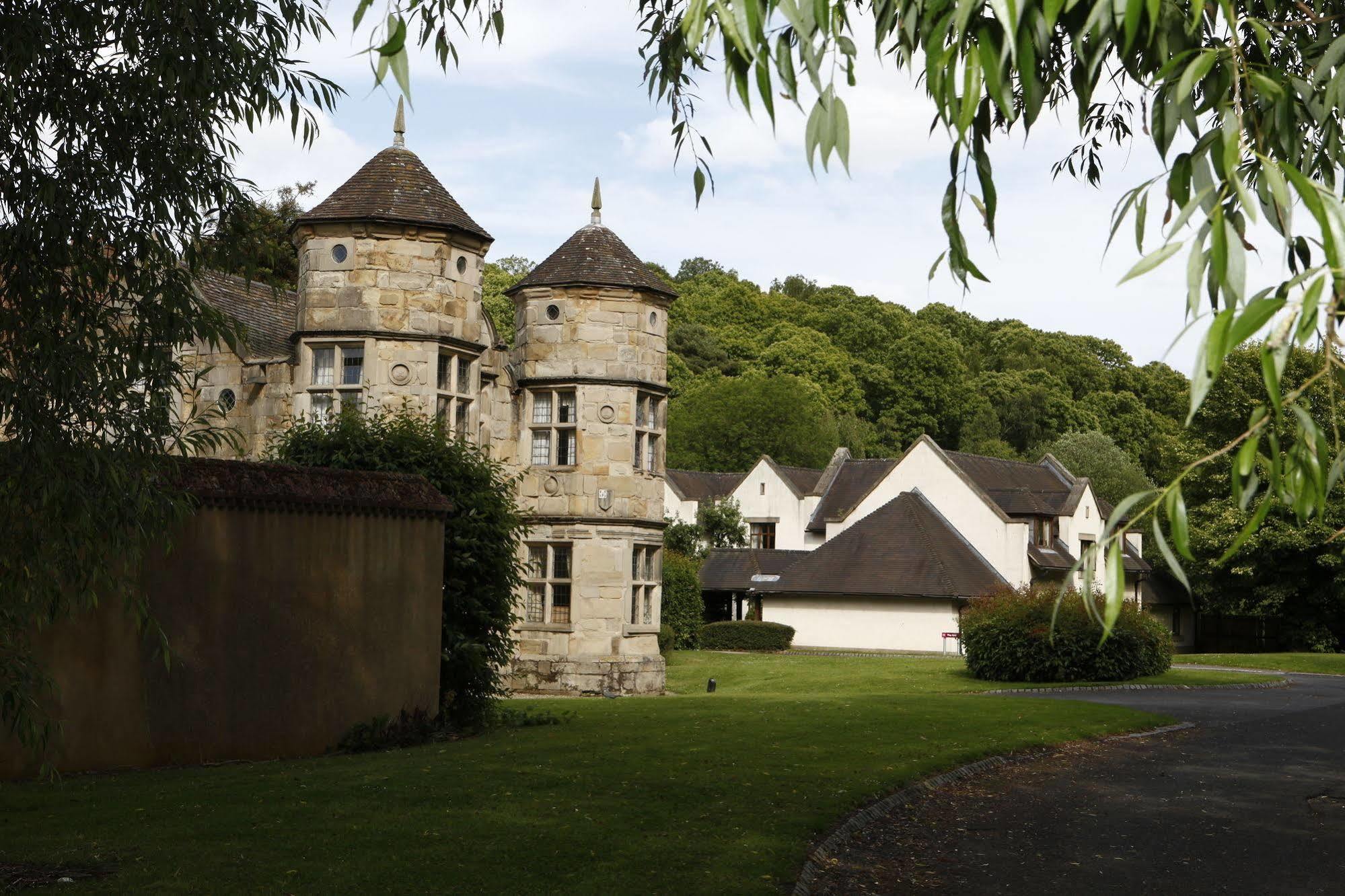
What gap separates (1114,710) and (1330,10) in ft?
57.1

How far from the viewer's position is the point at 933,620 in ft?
148

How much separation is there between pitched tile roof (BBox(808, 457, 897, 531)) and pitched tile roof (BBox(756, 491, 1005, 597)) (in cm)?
563

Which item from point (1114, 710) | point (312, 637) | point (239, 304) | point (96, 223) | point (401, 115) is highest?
point (401, 115)

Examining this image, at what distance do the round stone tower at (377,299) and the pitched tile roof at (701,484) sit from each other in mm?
42721

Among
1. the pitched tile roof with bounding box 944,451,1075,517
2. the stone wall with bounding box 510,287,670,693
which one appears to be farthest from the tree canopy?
the pitched tile roof with bounding box 944,451,1075,517

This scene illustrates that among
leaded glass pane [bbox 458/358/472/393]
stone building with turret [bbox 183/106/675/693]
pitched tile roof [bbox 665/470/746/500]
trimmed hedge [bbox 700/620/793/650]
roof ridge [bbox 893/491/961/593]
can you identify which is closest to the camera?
stone building with turret [bbox 183/106/675/693]

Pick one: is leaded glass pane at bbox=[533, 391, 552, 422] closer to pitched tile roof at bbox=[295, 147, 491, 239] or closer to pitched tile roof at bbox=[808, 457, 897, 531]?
pitched tile roof at bbox=[295, 147, 491, 239]

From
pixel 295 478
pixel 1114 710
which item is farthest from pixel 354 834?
pixel 1114 710

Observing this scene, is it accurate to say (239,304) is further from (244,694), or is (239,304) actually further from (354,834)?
(354,834)

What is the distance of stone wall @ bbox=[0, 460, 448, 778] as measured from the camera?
1204 centimetres

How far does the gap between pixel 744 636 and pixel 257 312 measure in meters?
26.0

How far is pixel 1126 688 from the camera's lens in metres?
29.2

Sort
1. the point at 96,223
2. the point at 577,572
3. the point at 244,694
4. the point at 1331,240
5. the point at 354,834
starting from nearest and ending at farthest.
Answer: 1. the point at 1331,240
2. the point at 96,223
3. the point at 354,834
4. the point at 244,694
5. the point at 577,572

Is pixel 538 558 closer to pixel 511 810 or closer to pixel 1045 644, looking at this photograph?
pixel 1045 644
